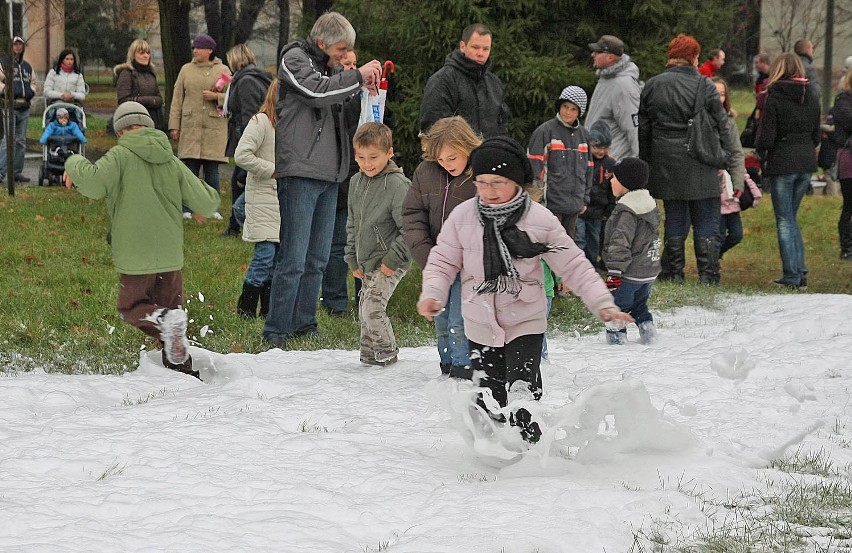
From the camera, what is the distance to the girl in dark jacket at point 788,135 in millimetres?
12023

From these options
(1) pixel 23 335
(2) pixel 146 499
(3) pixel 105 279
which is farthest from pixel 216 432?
(3) pixel 105 279

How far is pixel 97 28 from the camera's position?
4434 cm

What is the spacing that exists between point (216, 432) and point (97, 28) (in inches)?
1633

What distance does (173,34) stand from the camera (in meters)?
23.1

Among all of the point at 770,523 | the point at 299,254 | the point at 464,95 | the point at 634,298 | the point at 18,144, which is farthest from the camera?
the point at 18,144

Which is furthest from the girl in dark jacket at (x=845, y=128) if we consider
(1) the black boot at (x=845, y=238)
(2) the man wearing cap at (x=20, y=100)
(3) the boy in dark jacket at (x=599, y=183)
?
(2) the man wearing cap at (x=20, y=100)

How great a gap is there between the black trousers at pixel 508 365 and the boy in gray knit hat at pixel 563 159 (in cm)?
489

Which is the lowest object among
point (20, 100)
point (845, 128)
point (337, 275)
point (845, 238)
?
point (845, 238)

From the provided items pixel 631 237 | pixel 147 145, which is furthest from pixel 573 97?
pixel 147 145

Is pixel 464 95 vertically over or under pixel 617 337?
over

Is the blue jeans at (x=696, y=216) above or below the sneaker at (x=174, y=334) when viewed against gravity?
above

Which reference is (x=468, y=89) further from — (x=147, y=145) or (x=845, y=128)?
(x=845, y=128)

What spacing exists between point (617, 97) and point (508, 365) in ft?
21.2

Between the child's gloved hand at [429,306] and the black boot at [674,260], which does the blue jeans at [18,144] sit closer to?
the black boot at [674,260]
